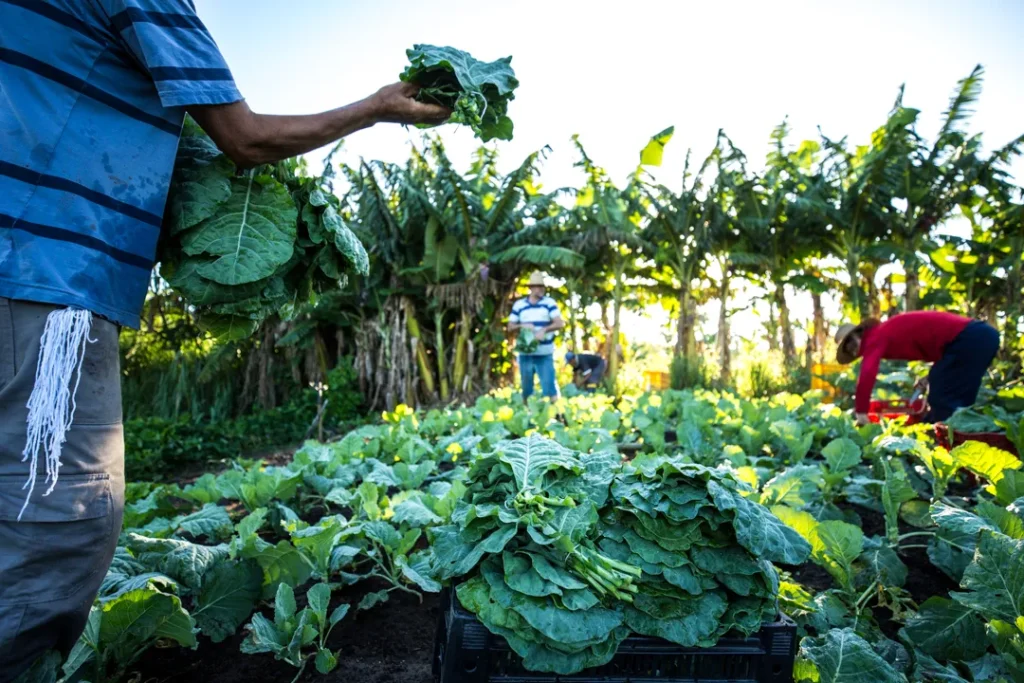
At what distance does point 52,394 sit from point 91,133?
0.58m

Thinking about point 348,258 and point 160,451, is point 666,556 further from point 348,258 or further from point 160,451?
point 160,451

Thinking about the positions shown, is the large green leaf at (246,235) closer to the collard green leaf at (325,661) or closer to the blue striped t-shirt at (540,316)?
the collard green leaf at (325,661)

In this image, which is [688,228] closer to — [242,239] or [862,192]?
[862,192]

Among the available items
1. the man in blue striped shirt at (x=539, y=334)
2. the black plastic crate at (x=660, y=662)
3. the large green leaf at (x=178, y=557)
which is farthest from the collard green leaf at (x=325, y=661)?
the man in blue striped shirt at (x=539, y=334)

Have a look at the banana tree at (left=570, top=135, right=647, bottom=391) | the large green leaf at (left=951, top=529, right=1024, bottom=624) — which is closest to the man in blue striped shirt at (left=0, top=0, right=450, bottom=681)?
the large green leaf at (left=951, top=529, right=1024, bottom=624)

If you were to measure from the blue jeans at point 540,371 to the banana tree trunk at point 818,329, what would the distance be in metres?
9.44

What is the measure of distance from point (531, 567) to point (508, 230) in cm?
1115

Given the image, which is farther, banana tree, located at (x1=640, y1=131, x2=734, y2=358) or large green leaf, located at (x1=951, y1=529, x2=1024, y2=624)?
banana tree, located at (x1=640, y1=131, x2=734, y2=358)

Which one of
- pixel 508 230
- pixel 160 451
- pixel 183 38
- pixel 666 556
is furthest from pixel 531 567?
pixel 508 230

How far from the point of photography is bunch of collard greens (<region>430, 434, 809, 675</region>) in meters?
1.42

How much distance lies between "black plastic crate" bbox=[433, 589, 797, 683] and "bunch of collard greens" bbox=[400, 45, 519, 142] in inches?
52.7

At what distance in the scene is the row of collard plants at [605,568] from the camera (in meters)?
1.47

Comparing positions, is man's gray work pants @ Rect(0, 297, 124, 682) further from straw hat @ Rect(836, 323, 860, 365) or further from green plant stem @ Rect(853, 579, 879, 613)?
straw hat @ Rect(836, 323, 860, 365)

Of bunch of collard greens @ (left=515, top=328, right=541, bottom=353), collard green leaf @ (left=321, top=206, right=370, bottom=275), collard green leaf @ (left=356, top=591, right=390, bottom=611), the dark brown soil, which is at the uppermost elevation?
bunch of collard greens @ (left=515, top=328, right=541, bottom=353)
